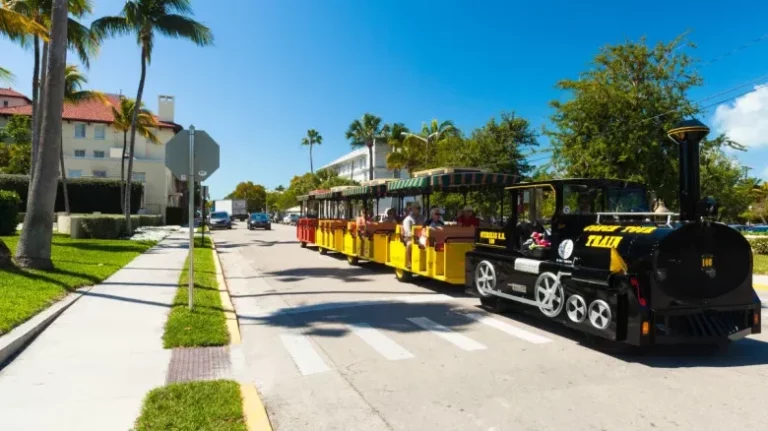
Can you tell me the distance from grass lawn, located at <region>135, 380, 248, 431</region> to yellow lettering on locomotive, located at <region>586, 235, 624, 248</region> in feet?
13.8

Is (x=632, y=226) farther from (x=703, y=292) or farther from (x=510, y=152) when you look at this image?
(x=510, y=152)

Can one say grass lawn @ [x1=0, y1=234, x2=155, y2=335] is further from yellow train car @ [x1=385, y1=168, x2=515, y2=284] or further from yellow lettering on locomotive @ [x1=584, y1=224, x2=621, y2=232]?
yellow lettering on locomotive @ [x1=584, y1=224, x2=621, y2=232]

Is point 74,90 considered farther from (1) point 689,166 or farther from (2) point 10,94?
(2) point 10,94

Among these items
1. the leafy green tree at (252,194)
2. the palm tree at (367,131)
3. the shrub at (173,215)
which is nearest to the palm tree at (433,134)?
the palm tree at (367,131)

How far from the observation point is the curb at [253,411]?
4.03 m

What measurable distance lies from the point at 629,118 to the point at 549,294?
15223mm

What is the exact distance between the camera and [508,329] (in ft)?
24.8

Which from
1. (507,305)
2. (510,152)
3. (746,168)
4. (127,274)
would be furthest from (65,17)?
(746,168)

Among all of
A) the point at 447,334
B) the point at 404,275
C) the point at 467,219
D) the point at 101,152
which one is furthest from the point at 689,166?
the point at 101,152

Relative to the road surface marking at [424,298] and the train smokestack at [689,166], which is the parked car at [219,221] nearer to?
the road surface marking at [424,298]

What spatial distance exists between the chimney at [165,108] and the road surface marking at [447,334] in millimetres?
54083

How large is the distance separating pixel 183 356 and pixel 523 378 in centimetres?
365

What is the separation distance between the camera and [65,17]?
37.3 ft

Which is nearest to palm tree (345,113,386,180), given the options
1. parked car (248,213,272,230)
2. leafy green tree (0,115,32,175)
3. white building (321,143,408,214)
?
white building (321,143,408,214)
